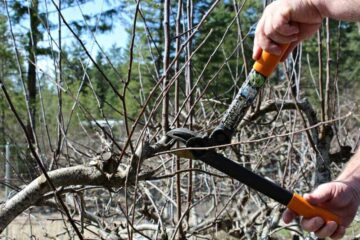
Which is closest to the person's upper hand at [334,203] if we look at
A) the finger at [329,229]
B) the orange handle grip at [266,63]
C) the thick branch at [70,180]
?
the finger at [329,229]

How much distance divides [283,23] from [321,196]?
0.52 metres

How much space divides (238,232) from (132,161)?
3.42 m

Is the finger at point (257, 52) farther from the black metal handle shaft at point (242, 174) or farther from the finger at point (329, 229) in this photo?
the finger at point (329, 229)

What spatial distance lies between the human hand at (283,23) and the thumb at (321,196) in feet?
1.38

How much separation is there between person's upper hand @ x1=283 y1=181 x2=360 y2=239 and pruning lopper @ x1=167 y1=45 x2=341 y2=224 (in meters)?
0.02

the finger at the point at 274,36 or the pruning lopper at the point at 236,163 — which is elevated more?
the finger at the point at 274,36

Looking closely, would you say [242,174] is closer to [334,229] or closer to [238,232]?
[334,229]

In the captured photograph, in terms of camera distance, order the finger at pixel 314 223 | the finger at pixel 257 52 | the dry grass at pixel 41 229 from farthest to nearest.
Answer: the dry grass at pixel 41 229
the finger at pixel 257 52
the finger at pixel 314 223

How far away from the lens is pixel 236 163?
145cm

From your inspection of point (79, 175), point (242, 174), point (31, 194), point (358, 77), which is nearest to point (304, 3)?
point (242, 174)

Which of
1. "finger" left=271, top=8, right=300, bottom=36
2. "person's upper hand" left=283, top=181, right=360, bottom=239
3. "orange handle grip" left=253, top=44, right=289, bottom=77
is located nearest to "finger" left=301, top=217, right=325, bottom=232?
"person's upper hand" left=283, top=181, right=360, bottom=239

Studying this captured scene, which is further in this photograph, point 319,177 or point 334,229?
point 319,177

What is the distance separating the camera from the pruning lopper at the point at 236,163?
56.5 inches

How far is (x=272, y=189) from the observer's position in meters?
1.45
